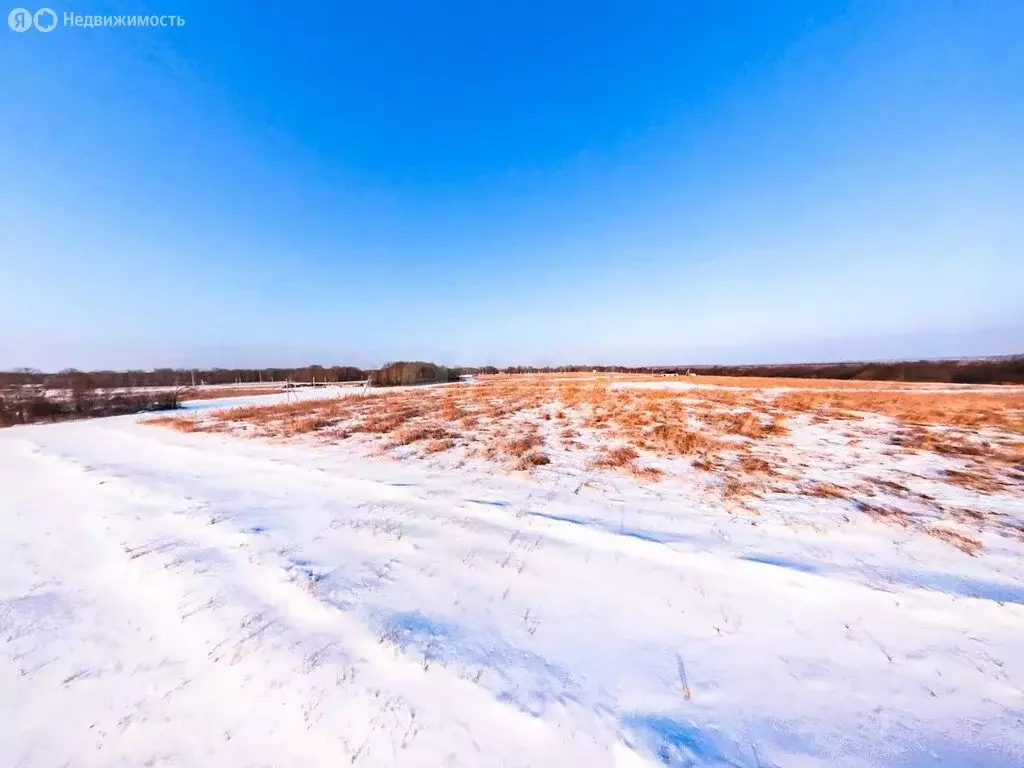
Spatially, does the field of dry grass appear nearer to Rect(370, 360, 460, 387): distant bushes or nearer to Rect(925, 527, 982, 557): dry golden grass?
Rect(925, 527, 982, 557): dry golden grass

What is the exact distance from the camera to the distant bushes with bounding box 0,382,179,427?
24047 millimetres

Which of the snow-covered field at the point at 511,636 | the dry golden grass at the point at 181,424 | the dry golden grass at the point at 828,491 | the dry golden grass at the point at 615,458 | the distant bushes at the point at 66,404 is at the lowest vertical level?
the snow-covered field at the point at 511,636

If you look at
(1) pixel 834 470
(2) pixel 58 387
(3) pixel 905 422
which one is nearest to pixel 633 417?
(1) pixel 834 470

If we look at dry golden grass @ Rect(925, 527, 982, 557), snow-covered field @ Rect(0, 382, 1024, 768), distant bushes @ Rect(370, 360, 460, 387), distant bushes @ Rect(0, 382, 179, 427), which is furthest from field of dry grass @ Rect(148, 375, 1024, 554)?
distant bushes @ Rect(370, 360, 460, 387)

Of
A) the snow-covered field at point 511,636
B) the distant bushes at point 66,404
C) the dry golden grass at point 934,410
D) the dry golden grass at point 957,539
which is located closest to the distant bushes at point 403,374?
the distant bushes at point 66,404

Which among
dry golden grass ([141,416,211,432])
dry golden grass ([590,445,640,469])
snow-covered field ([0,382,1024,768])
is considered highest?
dry golden grass ([141,416,211,432])

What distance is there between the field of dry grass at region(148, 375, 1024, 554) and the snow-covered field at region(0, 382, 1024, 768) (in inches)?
24.2

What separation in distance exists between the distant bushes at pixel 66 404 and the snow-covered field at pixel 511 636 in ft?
91.8

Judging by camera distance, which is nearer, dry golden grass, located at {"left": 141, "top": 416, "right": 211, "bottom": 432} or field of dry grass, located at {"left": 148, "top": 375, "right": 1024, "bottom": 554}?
field of dry grass, located at {"left": 148, "top": 375, "right": 1024, "bottom": 554}

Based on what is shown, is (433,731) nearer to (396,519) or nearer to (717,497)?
(396,519)

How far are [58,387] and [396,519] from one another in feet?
148

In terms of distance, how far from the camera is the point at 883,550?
4.83 metres

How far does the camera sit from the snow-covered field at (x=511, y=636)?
8.52 ft

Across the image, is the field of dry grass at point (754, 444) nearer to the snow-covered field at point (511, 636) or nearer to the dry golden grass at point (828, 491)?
the dry golden grass at point (828, 491)
